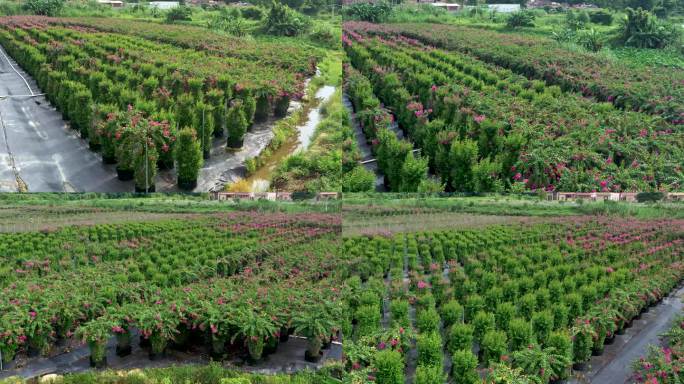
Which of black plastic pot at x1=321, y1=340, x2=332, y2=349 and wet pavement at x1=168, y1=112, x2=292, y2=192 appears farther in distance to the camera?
black plastic pot at x1=321, y1=340, x2=332, y2=349

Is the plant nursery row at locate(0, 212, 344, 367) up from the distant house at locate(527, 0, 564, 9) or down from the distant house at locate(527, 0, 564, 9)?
down

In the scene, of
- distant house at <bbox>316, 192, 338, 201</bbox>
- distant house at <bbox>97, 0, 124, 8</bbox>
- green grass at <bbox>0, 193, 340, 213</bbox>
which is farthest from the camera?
distant house at <bbox>97, 0, 124, 8</bbox>

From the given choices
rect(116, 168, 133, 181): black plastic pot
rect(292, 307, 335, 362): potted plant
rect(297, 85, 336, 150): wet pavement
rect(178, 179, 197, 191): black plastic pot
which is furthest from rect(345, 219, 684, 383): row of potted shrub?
rect(116, 168, 133, 181): black plastic pot

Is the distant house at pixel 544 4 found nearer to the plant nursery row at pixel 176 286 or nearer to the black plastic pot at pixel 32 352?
the plant nursery row at pixel 176 286

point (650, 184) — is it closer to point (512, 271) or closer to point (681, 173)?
point (681, 173)

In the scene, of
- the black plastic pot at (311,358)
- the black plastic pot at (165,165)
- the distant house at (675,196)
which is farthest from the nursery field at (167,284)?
the distant house at (675,196)

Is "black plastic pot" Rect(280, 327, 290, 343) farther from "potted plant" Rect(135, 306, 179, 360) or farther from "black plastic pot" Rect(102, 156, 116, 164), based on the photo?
"black plastic pot" Rect(102, 156, 116, 164)

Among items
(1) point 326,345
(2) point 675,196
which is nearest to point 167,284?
(1) point 326,345
